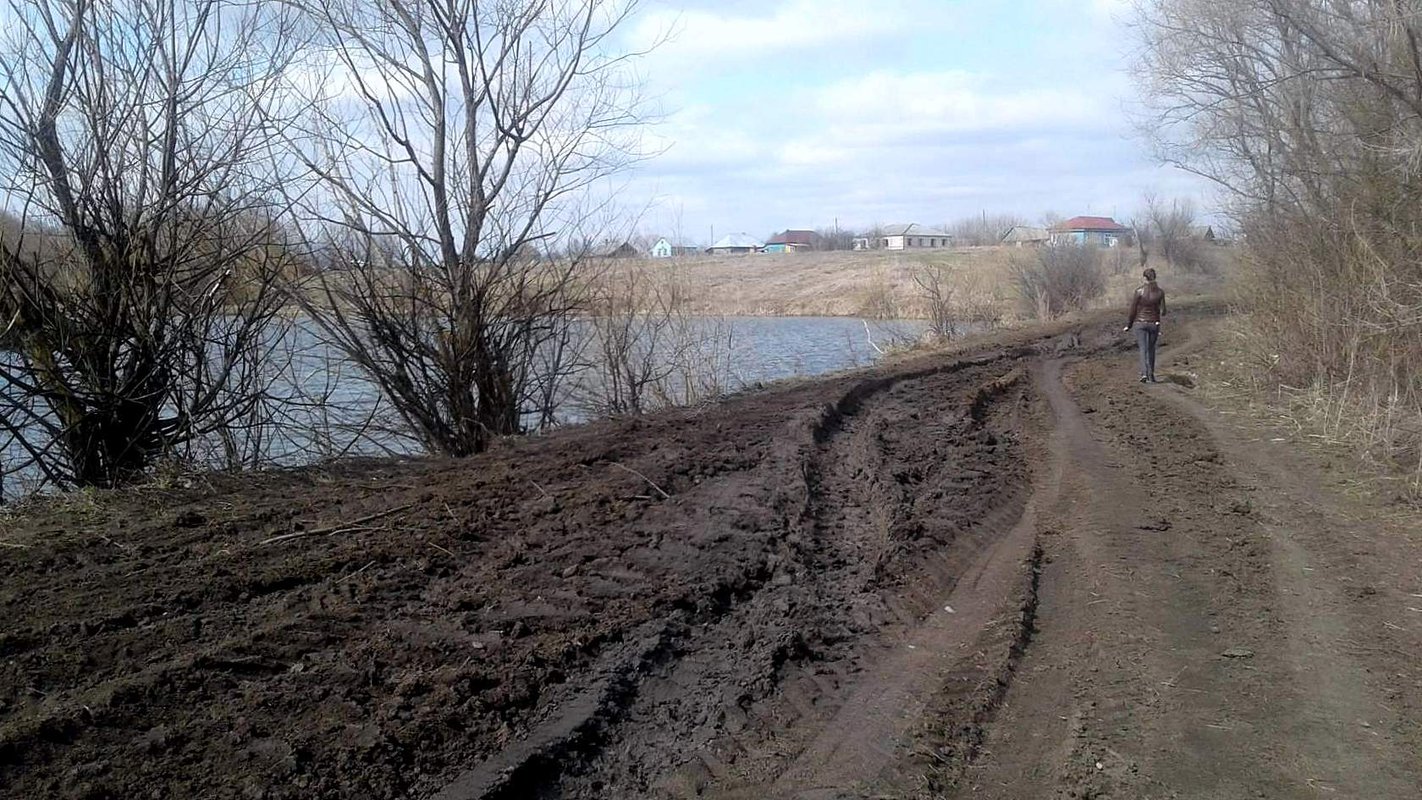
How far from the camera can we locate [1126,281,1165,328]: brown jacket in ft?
54.0

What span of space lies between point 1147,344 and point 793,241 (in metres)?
97.2

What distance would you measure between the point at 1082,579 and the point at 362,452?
820 centimetres

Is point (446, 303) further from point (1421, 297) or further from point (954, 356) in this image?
point (954, 356)

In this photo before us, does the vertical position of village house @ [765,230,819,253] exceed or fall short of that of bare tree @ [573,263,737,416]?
it exceeds it

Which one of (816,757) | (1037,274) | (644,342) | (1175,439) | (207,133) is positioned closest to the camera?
(816,757)

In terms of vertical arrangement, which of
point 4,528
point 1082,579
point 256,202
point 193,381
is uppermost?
point 256,202

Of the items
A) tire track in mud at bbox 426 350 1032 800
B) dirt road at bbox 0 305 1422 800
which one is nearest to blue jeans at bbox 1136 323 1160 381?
dirt road at bbox 0 305 1422 800

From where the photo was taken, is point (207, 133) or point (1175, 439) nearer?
point (207, 133)

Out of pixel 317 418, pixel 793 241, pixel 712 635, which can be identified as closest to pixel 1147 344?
pixel 317 418

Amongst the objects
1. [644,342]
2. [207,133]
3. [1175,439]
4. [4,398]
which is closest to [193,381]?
[4,398]

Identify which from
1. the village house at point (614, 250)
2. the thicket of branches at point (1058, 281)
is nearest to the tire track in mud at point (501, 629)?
the village house at point (614, 250)

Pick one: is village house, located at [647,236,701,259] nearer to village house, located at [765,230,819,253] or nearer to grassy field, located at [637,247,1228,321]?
grassy field, located at [637,247,1228,321]

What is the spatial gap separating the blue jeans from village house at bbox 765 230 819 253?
88679mm

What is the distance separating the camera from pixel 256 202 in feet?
36.4
